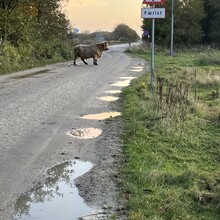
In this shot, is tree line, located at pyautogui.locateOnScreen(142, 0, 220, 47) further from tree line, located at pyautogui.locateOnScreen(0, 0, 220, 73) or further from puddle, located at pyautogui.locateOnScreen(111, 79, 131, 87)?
puddle, located at pyautogui.locateOnScreen(111, 79, 131, 87)

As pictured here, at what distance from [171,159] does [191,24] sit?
62.9m

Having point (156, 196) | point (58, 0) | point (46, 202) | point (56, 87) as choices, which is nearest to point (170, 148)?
point (156, 196)

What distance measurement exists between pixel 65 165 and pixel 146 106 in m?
4.99

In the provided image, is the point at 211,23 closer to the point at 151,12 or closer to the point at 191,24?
the point at 191,24

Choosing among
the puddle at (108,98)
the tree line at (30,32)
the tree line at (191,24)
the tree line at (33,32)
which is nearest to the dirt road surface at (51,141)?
the puddle at (108,98)

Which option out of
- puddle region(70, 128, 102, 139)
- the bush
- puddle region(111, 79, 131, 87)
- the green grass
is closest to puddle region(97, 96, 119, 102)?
the green grass

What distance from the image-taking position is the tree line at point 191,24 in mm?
66812

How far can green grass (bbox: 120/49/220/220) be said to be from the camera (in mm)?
5457

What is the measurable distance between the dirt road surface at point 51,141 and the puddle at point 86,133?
0.49 feet

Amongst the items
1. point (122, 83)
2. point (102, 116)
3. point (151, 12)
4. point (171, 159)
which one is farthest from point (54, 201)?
point (122, 83)

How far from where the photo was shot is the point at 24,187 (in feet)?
20.1

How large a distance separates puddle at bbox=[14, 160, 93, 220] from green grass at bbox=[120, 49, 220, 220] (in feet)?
2.16

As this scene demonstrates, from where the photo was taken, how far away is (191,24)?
68.1 m

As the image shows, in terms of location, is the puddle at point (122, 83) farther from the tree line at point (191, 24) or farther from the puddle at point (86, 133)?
the tree line at point (191, 24)
